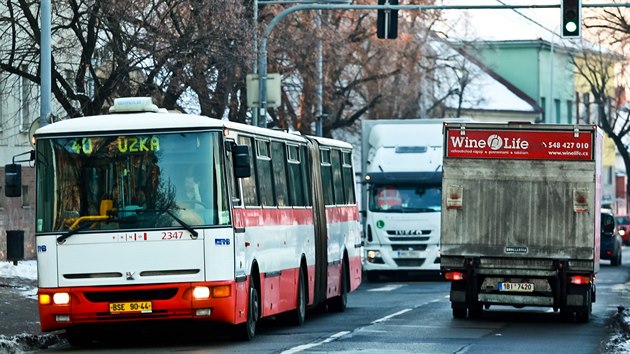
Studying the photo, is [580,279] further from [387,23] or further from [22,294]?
[387,23]

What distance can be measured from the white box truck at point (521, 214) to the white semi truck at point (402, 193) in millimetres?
12716

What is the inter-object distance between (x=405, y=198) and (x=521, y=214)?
45.6ft

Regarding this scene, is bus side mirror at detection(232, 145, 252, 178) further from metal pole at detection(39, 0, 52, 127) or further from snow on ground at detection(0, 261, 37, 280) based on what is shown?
snow on ground at detection(0, 261, 37, 280)

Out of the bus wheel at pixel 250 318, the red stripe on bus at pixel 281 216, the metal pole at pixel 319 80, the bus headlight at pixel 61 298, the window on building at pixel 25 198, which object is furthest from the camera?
the metal pole at pixel 319 80

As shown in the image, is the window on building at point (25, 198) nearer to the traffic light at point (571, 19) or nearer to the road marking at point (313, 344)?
the traffic light at point (571, 19)

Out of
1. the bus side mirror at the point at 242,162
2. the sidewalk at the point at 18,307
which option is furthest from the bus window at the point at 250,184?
the sidewalk at the point at 18,307

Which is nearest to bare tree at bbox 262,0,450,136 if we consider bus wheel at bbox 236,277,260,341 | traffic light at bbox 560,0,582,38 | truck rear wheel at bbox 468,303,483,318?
traffic light at bbox 560,0,582,38

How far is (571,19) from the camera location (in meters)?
29.7

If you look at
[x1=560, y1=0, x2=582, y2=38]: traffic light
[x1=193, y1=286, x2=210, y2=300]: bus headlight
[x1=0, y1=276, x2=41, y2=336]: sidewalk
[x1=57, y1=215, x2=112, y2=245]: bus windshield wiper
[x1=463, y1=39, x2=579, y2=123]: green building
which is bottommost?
[x1=0, y1=276, x2=41, y2=336]: sidewalk

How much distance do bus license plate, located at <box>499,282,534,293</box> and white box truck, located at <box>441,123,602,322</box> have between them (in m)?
0.01

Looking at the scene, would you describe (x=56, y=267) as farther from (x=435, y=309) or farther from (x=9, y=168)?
(x=435, y=309)

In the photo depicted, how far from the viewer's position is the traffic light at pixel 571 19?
29.6 metres

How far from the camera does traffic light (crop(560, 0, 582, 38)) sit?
29641mm

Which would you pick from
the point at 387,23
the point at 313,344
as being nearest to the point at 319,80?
the point at 387,23
